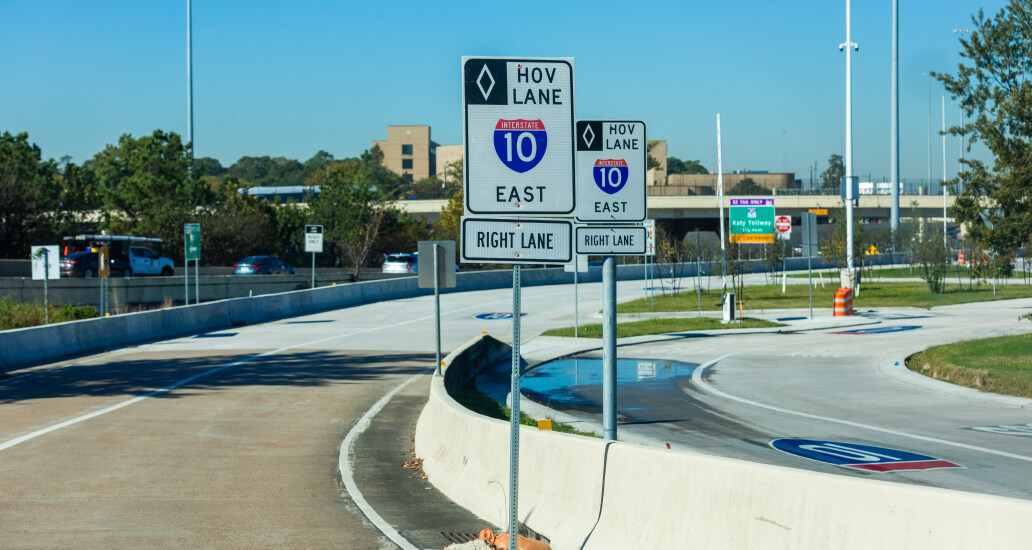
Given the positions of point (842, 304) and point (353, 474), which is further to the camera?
point (842, 304)

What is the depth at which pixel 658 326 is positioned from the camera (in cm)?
3030

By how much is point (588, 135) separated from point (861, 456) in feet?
17.9

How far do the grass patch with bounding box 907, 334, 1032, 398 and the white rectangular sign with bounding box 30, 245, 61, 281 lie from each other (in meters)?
20.9

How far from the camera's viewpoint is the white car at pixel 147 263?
160 feet

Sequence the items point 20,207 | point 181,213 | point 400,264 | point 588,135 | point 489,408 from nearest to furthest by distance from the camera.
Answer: point 588,135
point 489,408
point 20,207
point 400,264
point 181,213

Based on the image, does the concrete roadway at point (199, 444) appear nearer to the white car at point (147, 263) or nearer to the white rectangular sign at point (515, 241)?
the white rectangular sign at point (515, 241)

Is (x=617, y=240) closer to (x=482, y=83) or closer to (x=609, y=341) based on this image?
(x=609, y=341)

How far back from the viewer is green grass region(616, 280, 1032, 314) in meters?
38.8

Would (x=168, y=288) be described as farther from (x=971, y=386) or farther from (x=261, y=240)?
(x=971, y=386)

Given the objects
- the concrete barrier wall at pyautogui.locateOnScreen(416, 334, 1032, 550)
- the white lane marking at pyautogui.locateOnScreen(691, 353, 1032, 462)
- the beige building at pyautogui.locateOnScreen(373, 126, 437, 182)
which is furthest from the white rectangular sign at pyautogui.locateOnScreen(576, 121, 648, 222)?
the beige building at pyautogui.locateOnScreen(373, 126, 437, 182)

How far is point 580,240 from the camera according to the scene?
27.7 feet

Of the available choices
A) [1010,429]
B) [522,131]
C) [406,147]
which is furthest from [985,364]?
[406,147]

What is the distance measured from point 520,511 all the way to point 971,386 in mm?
12474

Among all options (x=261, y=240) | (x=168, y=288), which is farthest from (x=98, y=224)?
(x=168, y=288)
